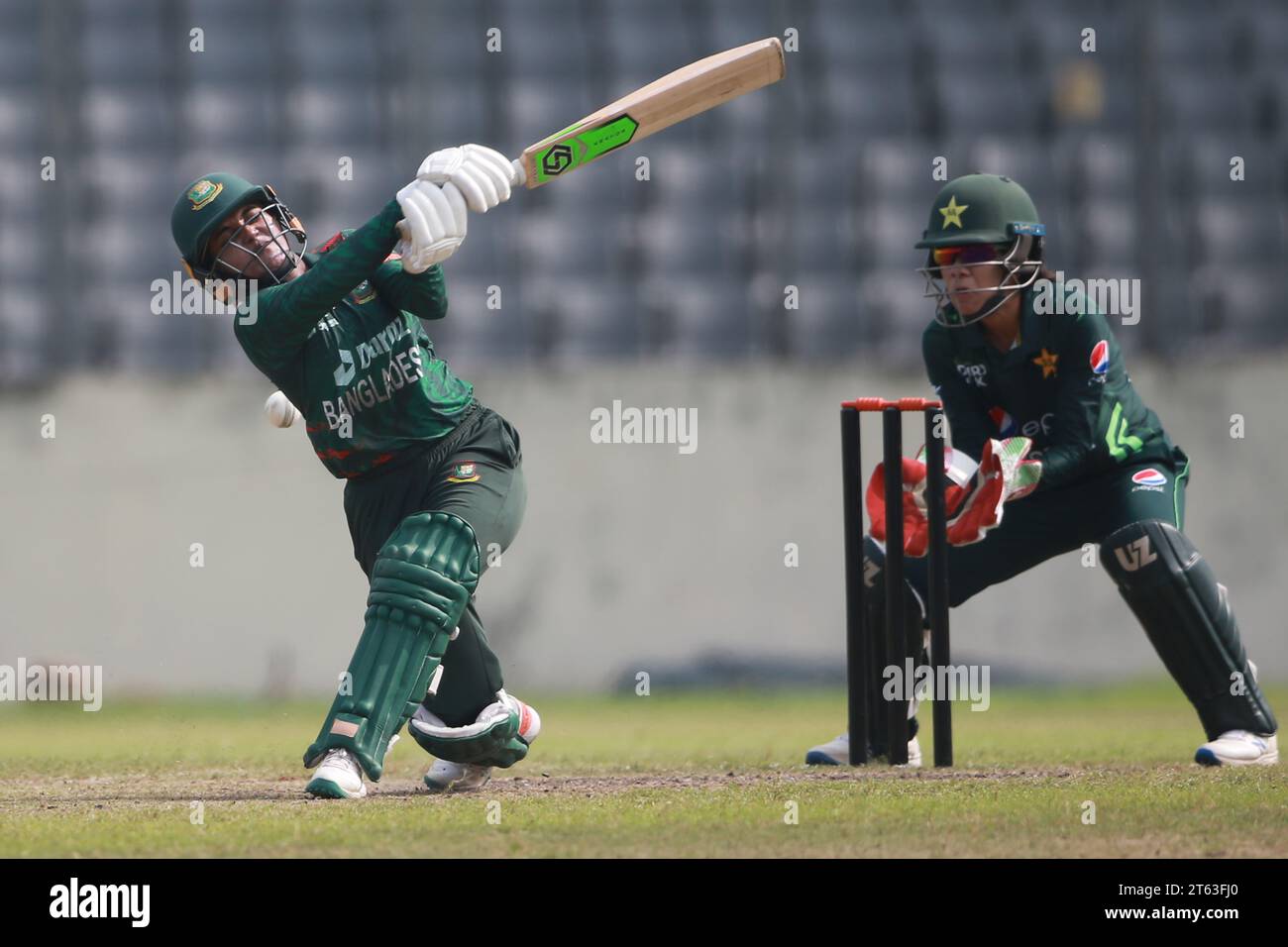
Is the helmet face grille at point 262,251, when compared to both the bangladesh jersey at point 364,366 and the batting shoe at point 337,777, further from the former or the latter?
the batting shoe at point 337,777

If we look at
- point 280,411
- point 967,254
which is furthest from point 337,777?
point 967,254

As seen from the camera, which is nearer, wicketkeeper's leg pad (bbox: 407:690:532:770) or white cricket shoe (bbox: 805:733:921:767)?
wicketkeeper's leg pad (bbox: 407:690:532:770)

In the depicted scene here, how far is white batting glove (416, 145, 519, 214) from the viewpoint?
13.3 feet

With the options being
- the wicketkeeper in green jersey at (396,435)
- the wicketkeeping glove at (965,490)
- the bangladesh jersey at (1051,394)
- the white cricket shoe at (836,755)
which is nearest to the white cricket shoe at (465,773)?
the wicketkeeper in green jersey at (396,435)

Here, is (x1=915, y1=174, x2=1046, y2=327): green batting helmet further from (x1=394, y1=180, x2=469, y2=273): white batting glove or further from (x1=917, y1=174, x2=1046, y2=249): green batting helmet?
(x1=394, y1=180, x2=469, y2=273): white batting glove

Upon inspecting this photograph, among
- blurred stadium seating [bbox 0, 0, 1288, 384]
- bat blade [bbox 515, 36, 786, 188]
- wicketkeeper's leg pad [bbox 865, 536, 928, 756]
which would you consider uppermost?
blurred stadium seating [bbox 0, 0, 1288, 384]

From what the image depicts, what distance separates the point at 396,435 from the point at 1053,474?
174cm

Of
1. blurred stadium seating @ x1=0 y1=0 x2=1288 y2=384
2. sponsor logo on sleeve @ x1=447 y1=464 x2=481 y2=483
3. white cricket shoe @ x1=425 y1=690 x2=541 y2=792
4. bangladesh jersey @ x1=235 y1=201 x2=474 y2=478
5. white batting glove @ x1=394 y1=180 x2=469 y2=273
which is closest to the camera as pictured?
white batting glove @ x1=394 y1=180 x2=469 y2=273

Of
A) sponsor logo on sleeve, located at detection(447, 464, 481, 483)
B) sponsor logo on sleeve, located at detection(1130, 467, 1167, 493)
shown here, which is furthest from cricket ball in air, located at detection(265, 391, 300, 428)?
sponsor logo on sleeve, located at detection(1130, 467, 1167, 493)

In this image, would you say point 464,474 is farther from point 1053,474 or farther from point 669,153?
point 669,153

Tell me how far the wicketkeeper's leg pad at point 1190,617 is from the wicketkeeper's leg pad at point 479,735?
66.5 inches

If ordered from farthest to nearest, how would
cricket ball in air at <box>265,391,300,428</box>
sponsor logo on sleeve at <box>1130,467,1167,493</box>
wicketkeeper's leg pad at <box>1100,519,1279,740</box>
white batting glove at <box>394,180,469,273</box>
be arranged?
1. sponsor logo on sleeve at <box>1130,467,1167,493</box>
2. wicketkeeper's leg pad at <box>1100,519,1279,740</box>
3. cricket ball in air at <box>265,391,300,428</box>
4. white batting glove at <box>394,180,469,273</box>

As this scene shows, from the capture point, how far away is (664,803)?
13.3 ft

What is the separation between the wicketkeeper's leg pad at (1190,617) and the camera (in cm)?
488
